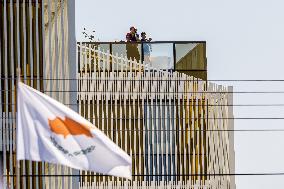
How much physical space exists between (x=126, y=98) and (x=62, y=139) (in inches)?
590

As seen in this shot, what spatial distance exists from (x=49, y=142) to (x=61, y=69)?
6.57 m

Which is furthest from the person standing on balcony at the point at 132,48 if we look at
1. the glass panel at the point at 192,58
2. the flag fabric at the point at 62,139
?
the flag fabric at the point at 62,139

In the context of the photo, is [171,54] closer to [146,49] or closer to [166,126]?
[146,49]

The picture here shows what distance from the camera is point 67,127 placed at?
15992 millimetres

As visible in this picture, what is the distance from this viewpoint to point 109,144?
51.6ft

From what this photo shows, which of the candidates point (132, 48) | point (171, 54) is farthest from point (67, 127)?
point (171, 54)

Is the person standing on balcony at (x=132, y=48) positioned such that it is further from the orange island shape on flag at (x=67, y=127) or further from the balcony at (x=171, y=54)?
the orange island shape on flag at (x=67, y=127)

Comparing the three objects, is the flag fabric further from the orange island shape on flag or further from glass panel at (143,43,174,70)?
glass panel at (143,43,174,70)

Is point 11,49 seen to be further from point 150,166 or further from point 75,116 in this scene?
point 150,166

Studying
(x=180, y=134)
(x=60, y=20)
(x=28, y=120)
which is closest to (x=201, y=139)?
(x=180, y=134)

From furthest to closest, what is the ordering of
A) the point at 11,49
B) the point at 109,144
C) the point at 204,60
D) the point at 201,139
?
the point at 204,60 → the point at 201,139 → the point at 11,49 → the point at 109,144

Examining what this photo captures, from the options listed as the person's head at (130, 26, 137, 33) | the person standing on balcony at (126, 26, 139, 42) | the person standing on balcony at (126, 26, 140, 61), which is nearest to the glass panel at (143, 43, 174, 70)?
the person standing on balcony at (126, 26, 140, 61)

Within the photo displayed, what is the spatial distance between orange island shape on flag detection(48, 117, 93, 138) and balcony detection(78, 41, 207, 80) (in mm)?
18889

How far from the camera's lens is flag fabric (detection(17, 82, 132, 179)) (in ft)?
51.4
